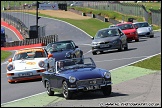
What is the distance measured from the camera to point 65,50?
26016 mm

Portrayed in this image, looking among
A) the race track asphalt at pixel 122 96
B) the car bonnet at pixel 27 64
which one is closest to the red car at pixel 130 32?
the car bonnet at pixel 27 64

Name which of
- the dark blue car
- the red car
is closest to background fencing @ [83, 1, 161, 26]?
the red car

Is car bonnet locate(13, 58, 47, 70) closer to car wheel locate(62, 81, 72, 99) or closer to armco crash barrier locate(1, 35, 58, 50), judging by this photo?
car wheel locate(62, 81, 72, 99)

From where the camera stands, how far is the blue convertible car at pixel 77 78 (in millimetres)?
15078

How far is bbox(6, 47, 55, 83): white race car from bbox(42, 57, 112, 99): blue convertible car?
16.8ft

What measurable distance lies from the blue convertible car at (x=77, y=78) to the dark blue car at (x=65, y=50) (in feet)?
27.3

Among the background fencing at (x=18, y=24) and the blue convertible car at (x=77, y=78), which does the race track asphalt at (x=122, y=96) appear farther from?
the background fencing at (x=18, y=24)

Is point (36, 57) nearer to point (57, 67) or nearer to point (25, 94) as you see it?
point (25, 94)

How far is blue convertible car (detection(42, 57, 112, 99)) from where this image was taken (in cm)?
1508

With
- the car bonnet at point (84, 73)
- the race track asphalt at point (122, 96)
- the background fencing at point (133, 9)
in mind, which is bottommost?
the race track asphalt at point (122, 96)

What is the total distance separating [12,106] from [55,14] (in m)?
93.2

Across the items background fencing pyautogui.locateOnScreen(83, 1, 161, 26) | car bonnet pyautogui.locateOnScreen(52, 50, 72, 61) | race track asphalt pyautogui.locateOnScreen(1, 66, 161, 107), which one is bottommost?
race track asphalt pyautogui.locateOnScreen(1, 66, 161, 107)

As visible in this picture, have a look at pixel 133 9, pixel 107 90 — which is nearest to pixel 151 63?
pixel 107 90

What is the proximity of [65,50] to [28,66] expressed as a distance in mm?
4314
